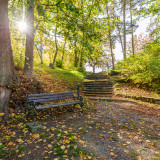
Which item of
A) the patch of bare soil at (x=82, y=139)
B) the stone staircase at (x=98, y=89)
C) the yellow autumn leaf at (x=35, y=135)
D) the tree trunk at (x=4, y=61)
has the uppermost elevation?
the tree trunk at (x=4, y=61)

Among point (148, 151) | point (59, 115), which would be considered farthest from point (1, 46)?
point (148, 151)

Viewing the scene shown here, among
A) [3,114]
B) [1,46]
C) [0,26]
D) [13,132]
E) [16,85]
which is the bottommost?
[13,132]

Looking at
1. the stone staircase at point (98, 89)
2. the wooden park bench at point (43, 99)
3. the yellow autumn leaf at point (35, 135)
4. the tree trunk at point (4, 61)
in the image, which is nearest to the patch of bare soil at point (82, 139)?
the yellow autumn leaf at point (35, 135)

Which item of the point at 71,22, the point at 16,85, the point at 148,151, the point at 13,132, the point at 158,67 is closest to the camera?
the point at 148,151

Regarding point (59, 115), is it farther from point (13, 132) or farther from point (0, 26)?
point (0, 26)

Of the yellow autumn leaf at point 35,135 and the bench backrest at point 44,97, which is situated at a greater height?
the bench backrest at point 44,97

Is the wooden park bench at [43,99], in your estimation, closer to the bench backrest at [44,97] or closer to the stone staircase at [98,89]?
the bench backrest at [44,97]

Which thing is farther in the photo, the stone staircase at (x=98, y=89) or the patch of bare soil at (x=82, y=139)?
the stone staircase at (x=98, y=89)

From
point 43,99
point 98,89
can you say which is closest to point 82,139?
point 43,99

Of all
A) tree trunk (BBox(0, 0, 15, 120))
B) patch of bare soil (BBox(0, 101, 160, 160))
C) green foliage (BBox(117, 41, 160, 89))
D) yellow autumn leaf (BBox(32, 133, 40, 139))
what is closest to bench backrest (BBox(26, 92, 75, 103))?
patch of bare soil (BBox(0, 101, 160, 160))

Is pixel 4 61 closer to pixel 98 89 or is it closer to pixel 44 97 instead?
pixel 44 97

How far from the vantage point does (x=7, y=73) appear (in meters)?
4.40

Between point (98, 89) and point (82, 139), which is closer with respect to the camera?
point (82, 139)

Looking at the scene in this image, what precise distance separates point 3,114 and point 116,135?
3.61 meters
